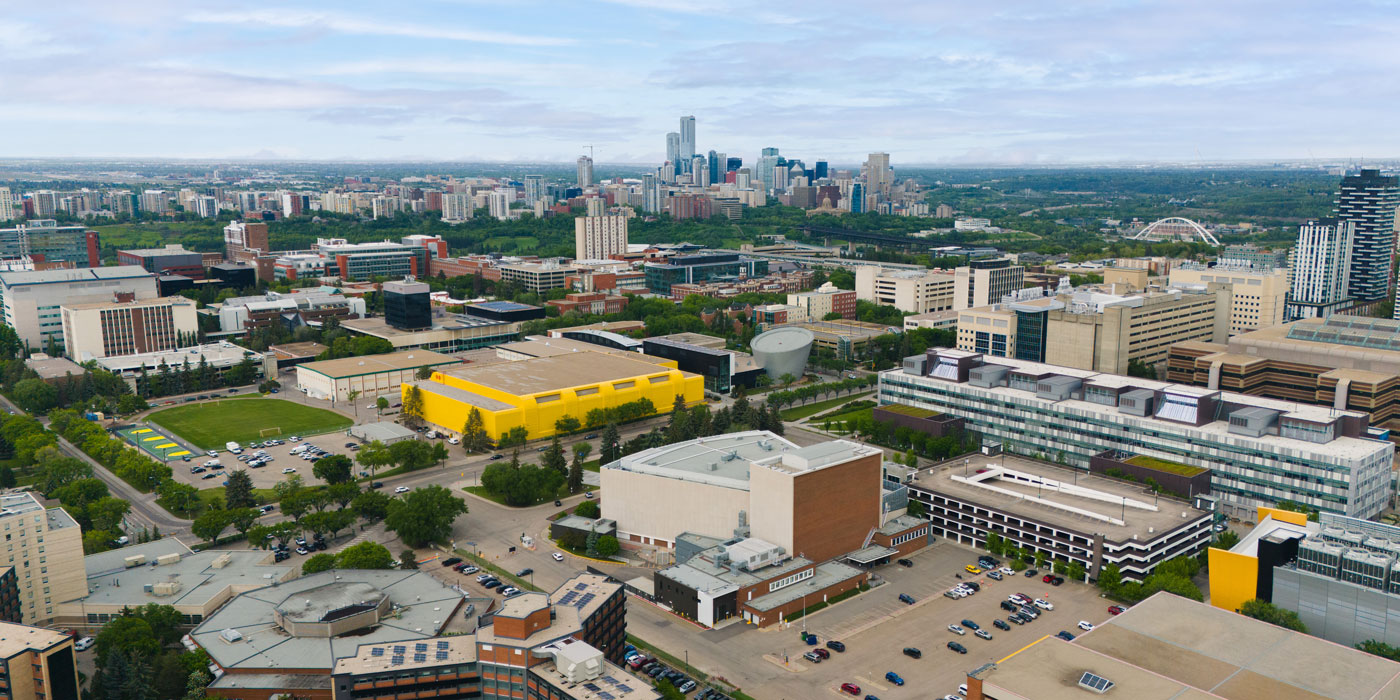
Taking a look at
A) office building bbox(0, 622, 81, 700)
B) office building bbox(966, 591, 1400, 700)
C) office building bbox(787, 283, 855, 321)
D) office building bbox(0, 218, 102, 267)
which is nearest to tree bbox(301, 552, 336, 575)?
office building bbox(0, 622, 81, 700)

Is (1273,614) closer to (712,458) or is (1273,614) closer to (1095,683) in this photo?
(1095,683)

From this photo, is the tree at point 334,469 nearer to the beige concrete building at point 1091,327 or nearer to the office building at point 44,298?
the beige concrete building at point 1091,327

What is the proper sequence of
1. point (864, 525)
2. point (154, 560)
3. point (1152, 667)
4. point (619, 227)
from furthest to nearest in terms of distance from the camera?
1. point (619, 227)
2. point (864, 525)
3. point (154, 560)
4. point (1152, 667)

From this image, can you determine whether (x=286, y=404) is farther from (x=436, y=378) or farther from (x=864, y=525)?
(x=864, y=525)

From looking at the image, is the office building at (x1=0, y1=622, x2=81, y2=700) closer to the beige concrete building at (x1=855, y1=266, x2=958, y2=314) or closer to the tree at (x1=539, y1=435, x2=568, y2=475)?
the tree at (x1=539, y1=435, x2=568, y2=475)

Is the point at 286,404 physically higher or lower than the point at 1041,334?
lower

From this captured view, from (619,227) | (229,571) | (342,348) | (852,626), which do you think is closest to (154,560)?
(229,571)

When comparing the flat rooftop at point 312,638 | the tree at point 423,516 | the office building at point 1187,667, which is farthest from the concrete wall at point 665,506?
the office building at point 1187,667

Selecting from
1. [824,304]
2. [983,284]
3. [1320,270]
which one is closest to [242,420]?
[824,304]
